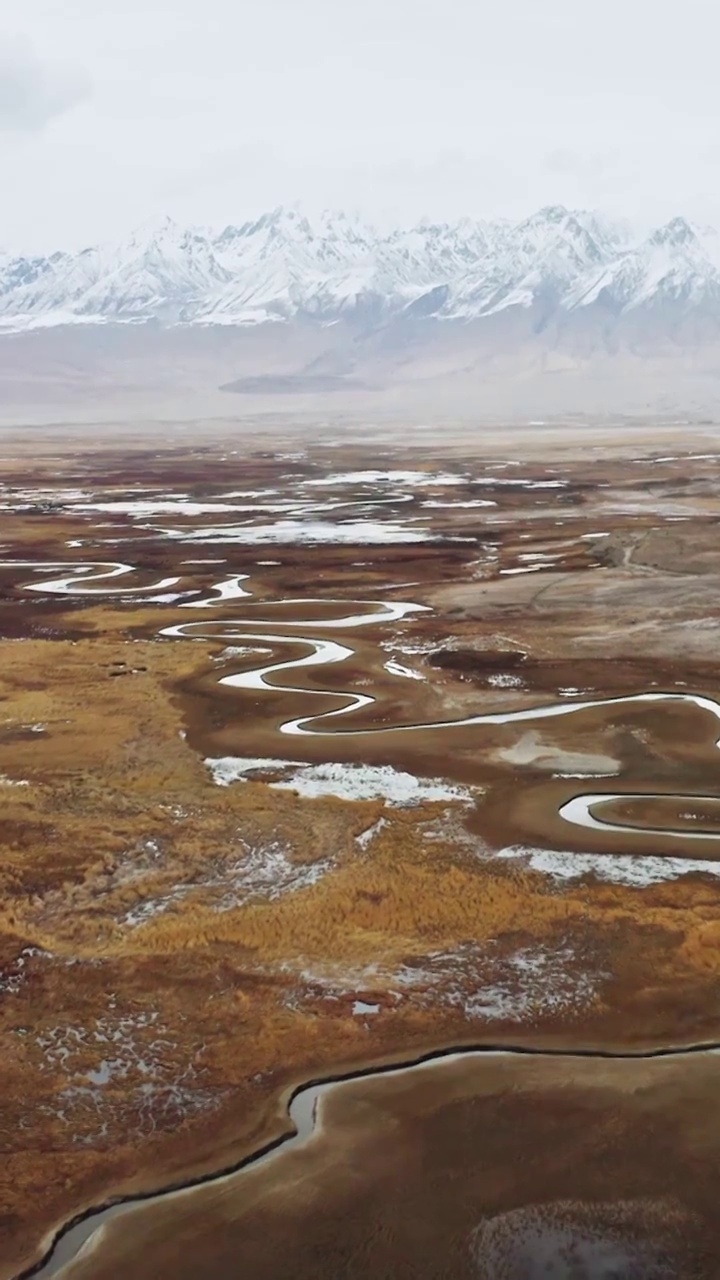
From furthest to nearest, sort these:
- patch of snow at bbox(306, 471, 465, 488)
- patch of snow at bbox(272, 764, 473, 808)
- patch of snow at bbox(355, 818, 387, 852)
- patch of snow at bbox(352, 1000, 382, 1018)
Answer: patch of snow at bbox(306, 471, 465, 488) → patch of snow at bbox(272, 764, 473, 808) → patch of snow at bbox(355, 818, 387, 852) → patch of snow at bbox(352, 1000, 382, 1018)

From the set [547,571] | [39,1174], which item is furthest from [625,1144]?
[547,571]

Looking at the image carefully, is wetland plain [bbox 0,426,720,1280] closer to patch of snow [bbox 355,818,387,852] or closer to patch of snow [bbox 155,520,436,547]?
patch of snow [bbox 355,818,387,852]

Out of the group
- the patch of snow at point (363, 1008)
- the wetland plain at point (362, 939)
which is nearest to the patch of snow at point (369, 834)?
the wetland plain at point (362, 939)

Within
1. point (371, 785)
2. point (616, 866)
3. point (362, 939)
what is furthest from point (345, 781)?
point (362, 939)

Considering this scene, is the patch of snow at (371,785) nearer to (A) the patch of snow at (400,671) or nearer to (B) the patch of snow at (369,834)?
(B) the patch of snow at (369,834)

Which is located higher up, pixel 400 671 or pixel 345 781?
pixel 400 671

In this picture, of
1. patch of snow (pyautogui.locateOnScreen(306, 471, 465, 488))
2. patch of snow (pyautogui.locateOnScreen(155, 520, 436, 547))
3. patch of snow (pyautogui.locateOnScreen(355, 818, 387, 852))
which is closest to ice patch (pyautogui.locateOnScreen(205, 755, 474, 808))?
patch of snow (pyautogui.locateOnScreen(355, 818, 387, 852))

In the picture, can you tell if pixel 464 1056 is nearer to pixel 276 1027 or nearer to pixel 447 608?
pixel 276 1027

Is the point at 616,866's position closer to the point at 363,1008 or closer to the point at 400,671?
the point at 363,1008
